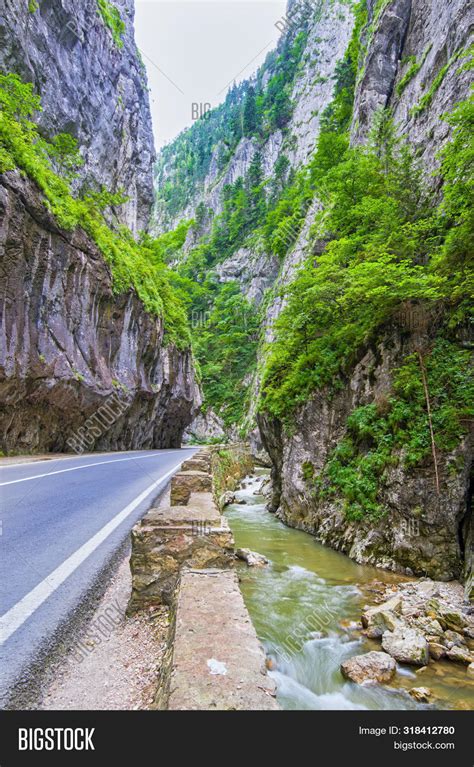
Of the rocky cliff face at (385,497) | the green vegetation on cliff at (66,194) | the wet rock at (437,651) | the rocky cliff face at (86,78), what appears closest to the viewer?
the wet rock at (437,651)

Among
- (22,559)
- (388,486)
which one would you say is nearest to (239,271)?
(388,486)

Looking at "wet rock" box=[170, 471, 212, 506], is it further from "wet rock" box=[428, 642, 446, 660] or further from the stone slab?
"wet rock" box=[428, 642, 446, 660]

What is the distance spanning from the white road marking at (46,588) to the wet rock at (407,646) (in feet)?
12.9

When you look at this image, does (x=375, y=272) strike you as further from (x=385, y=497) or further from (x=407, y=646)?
(x=407, y=646)

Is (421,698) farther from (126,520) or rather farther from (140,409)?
(140,409)

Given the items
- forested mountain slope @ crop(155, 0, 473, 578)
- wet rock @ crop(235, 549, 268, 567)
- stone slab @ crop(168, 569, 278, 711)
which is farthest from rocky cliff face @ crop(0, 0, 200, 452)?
stone slab @ crop(168, 569, 278, 711)

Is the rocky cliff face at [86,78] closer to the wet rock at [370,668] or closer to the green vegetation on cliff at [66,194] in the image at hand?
the green vegetation on cliff at [66,194]

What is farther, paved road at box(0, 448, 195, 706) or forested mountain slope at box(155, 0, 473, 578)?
forested mountain slope at box(155, 0, 473, 578)

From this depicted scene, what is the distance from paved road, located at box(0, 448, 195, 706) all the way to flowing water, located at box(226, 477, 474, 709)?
8.70 ft

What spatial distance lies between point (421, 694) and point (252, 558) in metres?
4.47

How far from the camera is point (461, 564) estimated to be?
679 centimetres

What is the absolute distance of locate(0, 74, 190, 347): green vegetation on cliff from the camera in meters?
14.4

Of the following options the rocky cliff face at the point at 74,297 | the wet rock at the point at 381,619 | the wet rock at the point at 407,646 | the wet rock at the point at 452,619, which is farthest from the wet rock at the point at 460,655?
the rocky cliff face at the point at 74,297

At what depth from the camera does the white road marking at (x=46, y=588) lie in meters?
2.67
